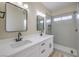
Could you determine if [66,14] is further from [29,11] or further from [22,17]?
[22,17]

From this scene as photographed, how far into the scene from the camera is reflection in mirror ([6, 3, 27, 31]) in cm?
141

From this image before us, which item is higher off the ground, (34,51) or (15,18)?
(15,18)

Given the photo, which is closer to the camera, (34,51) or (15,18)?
(34,51)

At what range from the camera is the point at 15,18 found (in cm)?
A: 158

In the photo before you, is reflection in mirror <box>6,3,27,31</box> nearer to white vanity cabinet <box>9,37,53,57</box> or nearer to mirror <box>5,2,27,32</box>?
mirror <box>5,2,27,32</box>

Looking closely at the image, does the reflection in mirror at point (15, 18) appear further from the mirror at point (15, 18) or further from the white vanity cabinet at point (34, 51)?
the white vanity cabinet at point (34, 51)

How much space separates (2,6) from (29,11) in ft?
2.89

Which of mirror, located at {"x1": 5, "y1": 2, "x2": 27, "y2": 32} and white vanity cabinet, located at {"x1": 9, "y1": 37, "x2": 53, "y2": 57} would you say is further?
mirror, located at {"x1": 5, "y1": 2, "x2": 27, "y2": 32}

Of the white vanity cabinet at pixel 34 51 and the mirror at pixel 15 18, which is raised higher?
the mirror at pixel 15 18

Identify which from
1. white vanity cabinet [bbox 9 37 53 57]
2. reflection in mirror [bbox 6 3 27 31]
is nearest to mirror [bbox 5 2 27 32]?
reflection in mirror [bbox 6 3 27 31]

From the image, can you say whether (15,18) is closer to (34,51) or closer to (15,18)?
(15,18)

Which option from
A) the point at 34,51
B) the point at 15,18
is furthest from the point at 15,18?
the point at 34,51

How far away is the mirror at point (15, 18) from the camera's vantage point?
1.40 m

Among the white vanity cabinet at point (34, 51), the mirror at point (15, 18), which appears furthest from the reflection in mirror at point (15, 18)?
the white vanity cabinet at point (34, 51)
